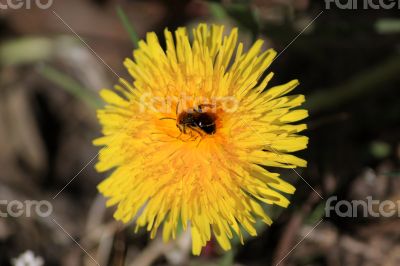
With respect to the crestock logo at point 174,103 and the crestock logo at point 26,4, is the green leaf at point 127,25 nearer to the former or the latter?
the crestock logo at point 174,103

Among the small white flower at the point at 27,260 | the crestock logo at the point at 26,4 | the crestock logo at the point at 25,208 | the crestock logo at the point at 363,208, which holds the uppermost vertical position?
the crestock logo at the point at 26,4

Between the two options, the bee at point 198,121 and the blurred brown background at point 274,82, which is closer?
the bee at point 198,121

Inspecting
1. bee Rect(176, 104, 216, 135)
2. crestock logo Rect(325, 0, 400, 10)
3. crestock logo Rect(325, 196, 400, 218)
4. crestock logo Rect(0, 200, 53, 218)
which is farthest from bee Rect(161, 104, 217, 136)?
crestock logo Rect(0, 200, 53, 218)

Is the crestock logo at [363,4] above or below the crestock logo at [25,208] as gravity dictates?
below

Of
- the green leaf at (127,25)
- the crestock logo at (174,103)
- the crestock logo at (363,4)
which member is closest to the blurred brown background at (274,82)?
the crestock logo at (363,4)

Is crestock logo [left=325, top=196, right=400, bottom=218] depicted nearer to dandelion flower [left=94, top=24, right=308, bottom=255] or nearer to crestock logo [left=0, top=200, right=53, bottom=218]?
dandelion flower [left=94, top=24, right=308, bottom=255]

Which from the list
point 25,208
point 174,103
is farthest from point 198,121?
Result: point 25,208

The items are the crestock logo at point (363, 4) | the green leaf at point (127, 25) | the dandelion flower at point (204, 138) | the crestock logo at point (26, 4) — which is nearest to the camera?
the dandelion flower at point (204, 138)

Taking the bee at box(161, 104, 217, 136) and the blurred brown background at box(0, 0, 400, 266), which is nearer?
the bee at box(161, 104, 217, 136)
